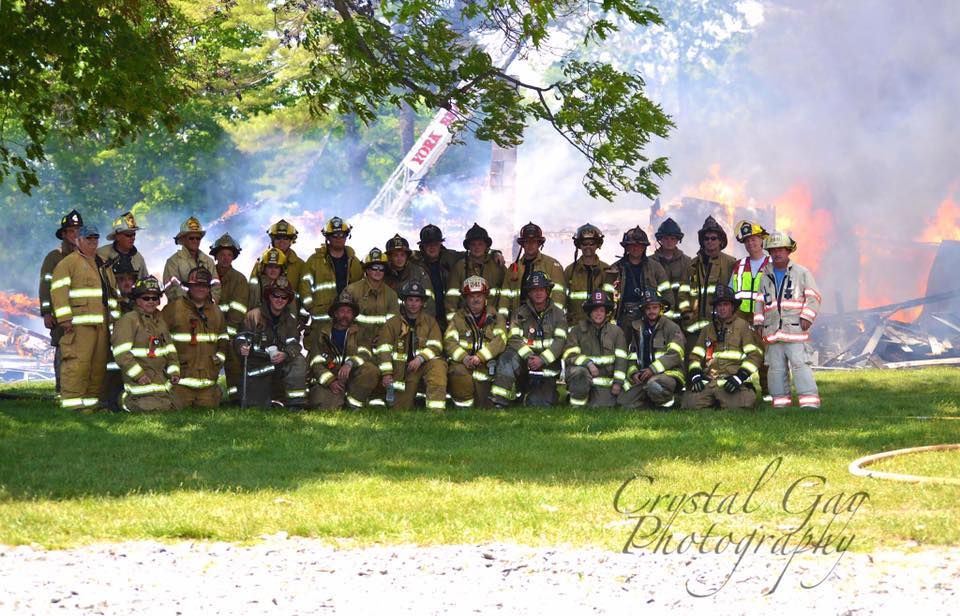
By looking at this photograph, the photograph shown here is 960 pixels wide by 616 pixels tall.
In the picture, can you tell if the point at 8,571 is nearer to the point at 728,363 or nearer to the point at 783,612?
the point at 783,612

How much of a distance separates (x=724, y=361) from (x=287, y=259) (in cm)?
504

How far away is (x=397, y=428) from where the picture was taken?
11.8 meters

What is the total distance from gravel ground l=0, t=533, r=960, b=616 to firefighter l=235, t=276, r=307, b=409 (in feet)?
22.2

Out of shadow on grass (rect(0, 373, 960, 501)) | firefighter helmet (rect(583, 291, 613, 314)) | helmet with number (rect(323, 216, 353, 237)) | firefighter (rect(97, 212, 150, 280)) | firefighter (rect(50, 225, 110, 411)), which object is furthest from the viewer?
helmet with number (rect(323, 216, 353, 237))

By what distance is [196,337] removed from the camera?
13547 mm

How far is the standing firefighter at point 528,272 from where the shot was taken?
14.3 m

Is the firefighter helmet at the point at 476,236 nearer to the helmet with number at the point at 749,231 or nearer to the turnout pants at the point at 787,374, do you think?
the helmet with number at the point at 749,231

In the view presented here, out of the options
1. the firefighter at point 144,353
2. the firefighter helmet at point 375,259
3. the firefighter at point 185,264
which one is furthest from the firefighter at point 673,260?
the firefighter at point 144,353

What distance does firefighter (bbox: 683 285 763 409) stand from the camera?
1344 centimetres

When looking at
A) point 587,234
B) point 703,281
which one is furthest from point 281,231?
point 703,281

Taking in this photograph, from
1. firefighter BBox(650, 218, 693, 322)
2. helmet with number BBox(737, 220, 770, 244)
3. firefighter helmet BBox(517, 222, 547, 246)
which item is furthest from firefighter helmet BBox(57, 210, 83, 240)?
helmet with number BBox(737, 220, 770, 244)

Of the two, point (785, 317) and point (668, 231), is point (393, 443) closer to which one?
point (785, 317)

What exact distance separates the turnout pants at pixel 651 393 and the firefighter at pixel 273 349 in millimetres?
3535

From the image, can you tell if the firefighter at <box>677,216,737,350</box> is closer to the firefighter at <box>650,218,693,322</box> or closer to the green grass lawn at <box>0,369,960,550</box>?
the firefighter at <box>650,218,693,322</box>
